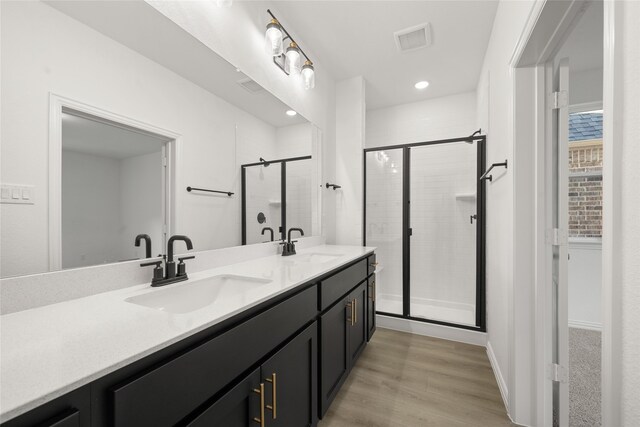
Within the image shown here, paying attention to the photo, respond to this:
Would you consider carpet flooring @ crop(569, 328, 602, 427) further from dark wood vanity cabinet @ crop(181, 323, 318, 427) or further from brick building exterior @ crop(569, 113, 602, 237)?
dark wood vanity cabinet @ crop(181, 323, 318, 427)

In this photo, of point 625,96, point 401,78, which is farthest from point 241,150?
point 401,78

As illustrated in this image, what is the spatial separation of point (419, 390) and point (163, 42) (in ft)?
8.13

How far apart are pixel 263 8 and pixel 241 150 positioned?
3.54 ft

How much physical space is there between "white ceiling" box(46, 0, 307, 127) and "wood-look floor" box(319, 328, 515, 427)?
78.2 inches

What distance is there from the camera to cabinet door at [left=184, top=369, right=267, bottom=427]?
0.72 m

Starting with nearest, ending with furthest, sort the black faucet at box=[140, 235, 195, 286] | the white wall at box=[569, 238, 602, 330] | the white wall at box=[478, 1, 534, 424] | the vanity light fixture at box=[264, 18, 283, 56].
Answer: the black faucet at box=[140, 235, 195, 286]
the white wall at box=[478, 1, 534, 424]
the vanity light fixture at box=[264, 18, 283, 56]
the white wall at box=[569, 238, 602, 330]

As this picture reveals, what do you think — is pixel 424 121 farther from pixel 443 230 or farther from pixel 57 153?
pixel 57 153

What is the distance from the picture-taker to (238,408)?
0.84m

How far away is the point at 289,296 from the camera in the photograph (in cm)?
113

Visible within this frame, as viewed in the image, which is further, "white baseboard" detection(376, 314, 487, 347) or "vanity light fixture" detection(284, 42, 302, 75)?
"white baseboard" detection(376, 314, 487, 347)

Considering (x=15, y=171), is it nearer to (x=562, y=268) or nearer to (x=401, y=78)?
(x=562, y=268)

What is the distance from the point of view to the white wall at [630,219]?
0.56 metres

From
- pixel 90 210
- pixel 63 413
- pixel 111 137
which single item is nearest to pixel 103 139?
pixel 111 137

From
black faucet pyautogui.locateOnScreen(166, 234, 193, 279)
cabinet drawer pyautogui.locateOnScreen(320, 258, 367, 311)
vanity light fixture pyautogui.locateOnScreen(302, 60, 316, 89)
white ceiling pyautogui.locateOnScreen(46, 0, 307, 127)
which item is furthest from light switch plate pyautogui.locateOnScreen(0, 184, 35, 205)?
vanity light fixture pyautogui.locateOnScreen(302, 60, 316, 89)
